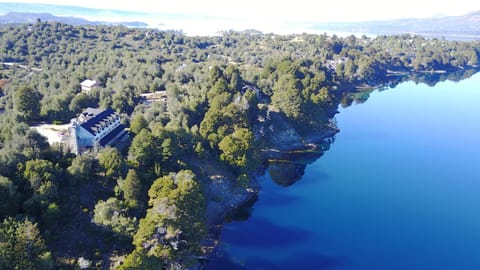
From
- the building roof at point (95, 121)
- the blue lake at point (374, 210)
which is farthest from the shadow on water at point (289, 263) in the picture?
the building roof at point (95, 121)

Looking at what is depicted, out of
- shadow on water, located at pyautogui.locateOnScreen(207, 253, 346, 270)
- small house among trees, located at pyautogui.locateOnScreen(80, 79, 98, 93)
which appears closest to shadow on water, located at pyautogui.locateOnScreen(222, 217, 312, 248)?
shadow on water, located at pyautogui.locateOnScreen(207, 253, 346, 270)

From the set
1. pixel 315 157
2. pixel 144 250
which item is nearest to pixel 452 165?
pixel 315 157

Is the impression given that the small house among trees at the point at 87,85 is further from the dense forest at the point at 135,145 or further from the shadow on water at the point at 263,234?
the shadow on water at the point at 263,234

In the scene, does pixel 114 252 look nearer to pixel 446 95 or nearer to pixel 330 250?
pixel 330 250

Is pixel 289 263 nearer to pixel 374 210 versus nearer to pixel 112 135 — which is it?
pixel 374 210

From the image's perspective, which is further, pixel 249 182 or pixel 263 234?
pixel 249 182

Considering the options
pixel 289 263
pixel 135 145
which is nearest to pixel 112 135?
pixel 135 145

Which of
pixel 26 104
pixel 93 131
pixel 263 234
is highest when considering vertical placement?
pixel 26 104
